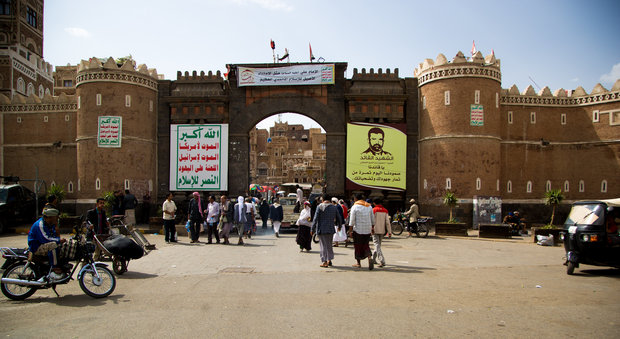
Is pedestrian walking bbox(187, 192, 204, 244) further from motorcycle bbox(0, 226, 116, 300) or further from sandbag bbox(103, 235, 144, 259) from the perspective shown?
motorcycle bbox(0, 226, 116, 300)

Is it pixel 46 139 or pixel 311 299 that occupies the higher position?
pixel 46 139

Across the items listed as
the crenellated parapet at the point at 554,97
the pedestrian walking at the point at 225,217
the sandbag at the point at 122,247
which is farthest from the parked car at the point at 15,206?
the crenellated parapet at the point at 554,97

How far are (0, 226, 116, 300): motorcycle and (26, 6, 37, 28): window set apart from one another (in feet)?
115

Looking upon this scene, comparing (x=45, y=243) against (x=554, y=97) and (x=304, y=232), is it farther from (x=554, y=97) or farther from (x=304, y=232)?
(x=554, y=97)

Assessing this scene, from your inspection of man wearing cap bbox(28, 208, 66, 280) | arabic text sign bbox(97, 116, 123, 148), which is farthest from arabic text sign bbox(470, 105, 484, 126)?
man wearing cap bbox(28, 208, 66, 280)

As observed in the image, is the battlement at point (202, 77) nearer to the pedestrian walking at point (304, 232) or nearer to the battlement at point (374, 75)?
the battlement at point (374, 75)

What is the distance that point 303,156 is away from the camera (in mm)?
76000

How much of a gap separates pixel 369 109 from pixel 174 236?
41.6 feet

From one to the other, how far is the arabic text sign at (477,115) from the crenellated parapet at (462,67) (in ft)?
5.19

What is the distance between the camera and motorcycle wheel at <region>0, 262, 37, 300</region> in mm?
7364

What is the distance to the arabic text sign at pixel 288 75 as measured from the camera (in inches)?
956

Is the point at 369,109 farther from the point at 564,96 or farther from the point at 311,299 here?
the point at 311,299

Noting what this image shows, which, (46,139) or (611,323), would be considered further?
(46,139)

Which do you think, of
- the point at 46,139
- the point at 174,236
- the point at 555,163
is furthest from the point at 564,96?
the point at 46,139
